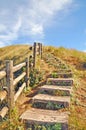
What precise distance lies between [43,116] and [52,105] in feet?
3.27

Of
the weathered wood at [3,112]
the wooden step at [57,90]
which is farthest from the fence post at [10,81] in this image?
the wooden step at [57,90]

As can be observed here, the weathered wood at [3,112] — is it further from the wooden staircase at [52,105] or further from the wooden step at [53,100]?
the wooden step at [53,100]

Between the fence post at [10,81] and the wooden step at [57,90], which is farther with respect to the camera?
the wooden step at [57,90]

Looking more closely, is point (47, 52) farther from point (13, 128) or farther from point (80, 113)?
point (13, 128)

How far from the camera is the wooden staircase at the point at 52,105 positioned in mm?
7772

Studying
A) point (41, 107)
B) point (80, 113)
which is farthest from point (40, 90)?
point (80, 113)

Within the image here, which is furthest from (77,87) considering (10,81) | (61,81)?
(10,81)

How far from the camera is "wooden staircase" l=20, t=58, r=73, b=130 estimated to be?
25.5 ft

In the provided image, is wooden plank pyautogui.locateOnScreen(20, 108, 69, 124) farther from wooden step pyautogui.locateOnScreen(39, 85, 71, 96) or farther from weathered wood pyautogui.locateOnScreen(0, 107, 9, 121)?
wooden step pyautogui.locateOnScreen(39, 85, 71, 96)

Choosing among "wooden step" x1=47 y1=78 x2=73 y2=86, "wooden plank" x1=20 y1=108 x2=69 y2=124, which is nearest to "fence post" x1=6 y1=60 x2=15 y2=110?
"wooden plank" x1=20 y1=108 x2=69 y2=124

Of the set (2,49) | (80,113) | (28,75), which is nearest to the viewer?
(80,113)

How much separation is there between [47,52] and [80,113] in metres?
9.78

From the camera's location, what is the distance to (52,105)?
9.01 m

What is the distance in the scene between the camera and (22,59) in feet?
57.1
